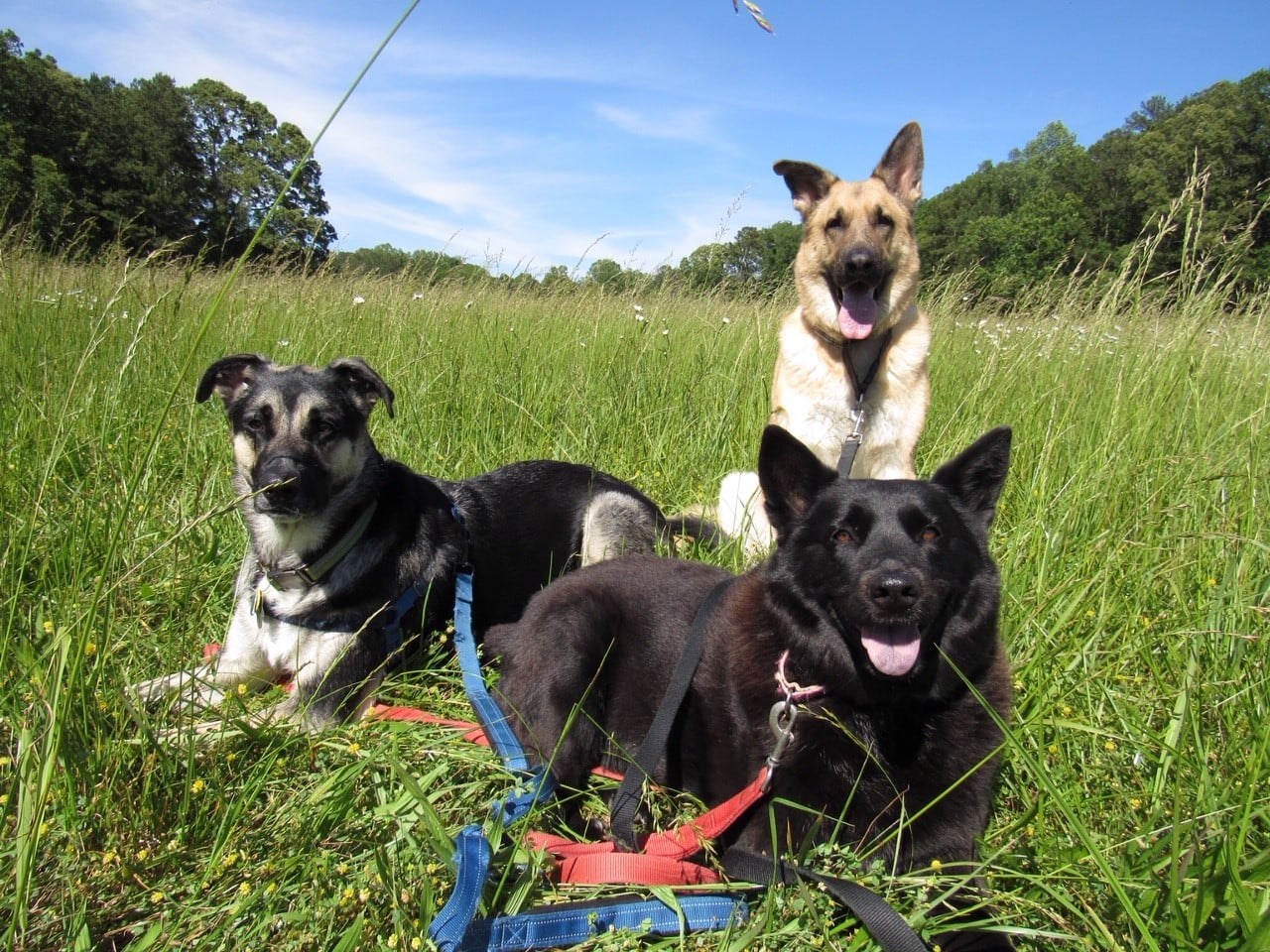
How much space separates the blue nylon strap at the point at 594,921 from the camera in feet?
4.98

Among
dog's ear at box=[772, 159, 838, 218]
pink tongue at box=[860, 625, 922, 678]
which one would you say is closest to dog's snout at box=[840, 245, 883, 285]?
dog's ear at box=[772, 159, 838, 218]

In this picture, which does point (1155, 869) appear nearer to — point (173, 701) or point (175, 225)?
point (173, 701)

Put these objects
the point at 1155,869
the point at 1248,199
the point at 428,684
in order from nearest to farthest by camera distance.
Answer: the point at 1155,869, the point at 428,684, the point at 1248,199

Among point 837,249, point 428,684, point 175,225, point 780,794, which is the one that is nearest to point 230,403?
point 428,684

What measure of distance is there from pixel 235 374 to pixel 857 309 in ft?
10.3

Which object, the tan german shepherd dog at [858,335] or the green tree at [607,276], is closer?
the tan german shepherd dog at [858,335]

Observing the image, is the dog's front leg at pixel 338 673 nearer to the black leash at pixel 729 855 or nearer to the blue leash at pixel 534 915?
the blue leash at pixel 534 915

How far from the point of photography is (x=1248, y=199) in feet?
12.3

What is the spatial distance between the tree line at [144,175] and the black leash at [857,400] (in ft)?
8.63

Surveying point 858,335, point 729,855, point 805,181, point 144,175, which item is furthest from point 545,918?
point 144,175

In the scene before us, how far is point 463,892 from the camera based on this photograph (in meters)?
1.47

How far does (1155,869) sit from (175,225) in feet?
44.1

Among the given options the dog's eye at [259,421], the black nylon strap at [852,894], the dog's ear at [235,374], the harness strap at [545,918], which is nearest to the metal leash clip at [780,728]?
the black nylon strap at [852,894]

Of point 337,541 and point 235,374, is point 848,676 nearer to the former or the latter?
point 337,541
